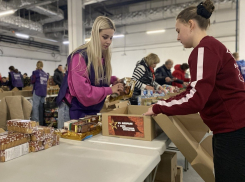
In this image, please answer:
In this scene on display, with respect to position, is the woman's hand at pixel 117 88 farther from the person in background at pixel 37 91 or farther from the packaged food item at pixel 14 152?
the person in background at pixel 37 91

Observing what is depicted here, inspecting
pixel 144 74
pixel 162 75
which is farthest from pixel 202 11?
pixel 162 75

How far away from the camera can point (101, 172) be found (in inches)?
33.0

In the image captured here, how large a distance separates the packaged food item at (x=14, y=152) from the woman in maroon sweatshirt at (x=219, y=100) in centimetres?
75

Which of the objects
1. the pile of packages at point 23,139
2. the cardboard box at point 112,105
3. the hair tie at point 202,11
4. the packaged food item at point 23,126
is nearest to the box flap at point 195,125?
the cardboard box at point 112,105

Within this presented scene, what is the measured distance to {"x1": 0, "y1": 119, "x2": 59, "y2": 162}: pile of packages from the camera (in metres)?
0.99

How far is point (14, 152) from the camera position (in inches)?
39.9

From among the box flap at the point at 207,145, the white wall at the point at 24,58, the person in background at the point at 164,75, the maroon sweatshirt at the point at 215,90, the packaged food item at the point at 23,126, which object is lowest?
the box flap at the point at 207,145

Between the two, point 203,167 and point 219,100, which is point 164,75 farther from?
point 219,100

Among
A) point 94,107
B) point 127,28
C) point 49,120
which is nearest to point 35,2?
point 49,120

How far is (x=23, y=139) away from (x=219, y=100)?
1001 millimetres

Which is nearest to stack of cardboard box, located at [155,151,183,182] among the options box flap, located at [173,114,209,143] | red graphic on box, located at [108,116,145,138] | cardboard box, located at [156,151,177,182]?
cardboard box, located at [156,151,177,182]

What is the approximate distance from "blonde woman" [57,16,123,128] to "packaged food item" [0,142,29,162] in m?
0.53

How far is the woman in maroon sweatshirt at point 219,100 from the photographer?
3.15ft

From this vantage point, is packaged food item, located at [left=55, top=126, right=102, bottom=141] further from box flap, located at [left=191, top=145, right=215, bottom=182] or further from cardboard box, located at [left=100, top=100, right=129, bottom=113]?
box flap, located at [left=191, top=145, right=215, bottom=182]
